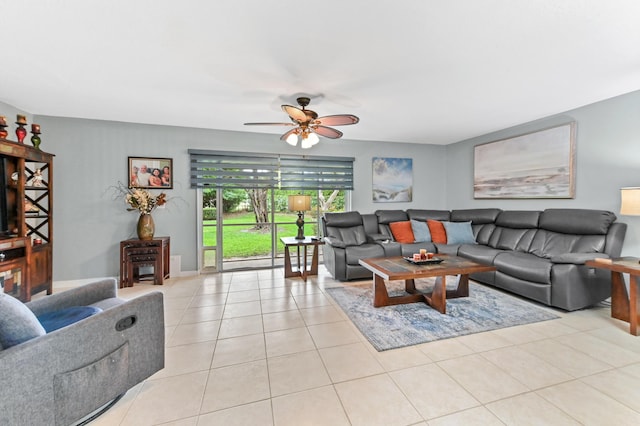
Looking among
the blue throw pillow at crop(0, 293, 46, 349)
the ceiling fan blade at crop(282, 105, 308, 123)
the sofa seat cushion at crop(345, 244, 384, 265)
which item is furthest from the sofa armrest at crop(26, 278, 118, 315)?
the sofa seat cushion at crop(345, 244, 384, 265)

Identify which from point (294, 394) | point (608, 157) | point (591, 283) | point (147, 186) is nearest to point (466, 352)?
point (294, 394)

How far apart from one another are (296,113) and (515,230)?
383cm

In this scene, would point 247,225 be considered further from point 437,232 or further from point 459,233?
point 459,233

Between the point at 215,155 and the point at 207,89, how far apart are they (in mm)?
1706

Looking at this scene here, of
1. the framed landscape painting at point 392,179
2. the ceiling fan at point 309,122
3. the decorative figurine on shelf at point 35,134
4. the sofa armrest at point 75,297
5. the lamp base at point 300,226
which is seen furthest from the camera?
the framed landscape painting at point 392,179

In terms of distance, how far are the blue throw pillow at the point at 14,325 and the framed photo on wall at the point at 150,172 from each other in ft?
10.6

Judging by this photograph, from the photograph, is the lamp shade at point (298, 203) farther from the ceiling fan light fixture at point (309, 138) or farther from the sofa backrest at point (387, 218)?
the sofa backrest at point (387, 218)

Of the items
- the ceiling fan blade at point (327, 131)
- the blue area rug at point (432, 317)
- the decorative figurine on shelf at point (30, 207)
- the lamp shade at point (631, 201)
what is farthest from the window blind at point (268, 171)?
the lamp shade at point (631, 201)

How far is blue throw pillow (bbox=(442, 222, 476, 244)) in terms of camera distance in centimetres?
456

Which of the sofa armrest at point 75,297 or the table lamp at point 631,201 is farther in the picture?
the table lamp at point 631,201

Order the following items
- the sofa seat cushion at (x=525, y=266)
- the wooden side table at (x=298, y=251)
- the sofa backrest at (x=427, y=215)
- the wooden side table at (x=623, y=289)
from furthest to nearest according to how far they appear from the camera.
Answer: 1. the sofa backrest at (x=427, y=215)
2. the wooden side table at (x=298, y=251)
3. the sofa seat cushion at (x=525, y=266)
4. the wooden side table at (x=623, y=289)

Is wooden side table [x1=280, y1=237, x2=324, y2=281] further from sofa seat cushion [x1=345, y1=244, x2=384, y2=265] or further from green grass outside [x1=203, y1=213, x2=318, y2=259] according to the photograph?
green grass outside [x1=203, y1=213, x2=318, y2=259]

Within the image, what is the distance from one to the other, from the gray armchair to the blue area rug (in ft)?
5.72

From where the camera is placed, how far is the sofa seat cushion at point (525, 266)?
300 centimetres
